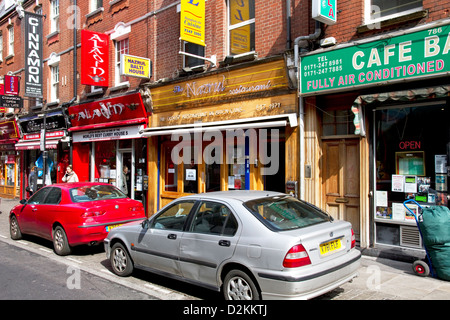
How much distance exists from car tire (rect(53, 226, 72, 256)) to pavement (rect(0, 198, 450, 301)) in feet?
1.34

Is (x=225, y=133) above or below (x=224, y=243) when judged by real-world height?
above

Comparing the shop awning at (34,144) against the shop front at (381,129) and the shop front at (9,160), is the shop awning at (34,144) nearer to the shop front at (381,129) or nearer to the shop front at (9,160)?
the shop front at (9,160)

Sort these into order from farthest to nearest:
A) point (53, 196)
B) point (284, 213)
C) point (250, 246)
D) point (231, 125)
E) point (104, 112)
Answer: point (104, 112), point (231, 125), point (53, 196), point (284, 213), point (250, 246)

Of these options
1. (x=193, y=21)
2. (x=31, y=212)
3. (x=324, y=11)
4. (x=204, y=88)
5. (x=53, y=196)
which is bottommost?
(x=31, y=212)

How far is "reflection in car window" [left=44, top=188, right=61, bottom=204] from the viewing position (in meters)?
8.58

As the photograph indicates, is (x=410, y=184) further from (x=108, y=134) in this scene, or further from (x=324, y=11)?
(x=108, y=134)

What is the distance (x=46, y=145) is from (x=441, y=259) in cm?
1665

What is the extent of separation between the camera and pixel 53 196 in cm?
877

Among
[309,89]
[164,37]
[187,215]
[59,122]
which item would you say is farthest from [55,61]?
Answer: [187,215]

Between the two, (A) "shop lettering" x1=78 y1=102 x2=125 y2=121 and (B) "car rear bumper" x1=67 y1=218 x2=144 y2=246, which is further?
(A) "shop lettering" x1=78 y1=102 x2=125 y2=121

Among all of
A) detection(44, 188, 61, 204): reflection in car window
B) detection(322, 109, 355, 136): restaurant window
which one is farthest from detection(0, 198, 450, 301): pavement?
detection(322, 109, 355, 136): restaurant window

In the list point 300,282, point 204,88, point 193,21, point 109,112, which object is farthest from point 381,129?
point 109,112

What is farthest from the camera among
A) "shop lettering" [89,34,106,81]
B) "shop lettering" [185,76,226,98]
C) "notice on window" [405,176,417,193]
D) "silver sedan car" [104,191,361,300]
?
"shop lettering" [89,34,106,81]

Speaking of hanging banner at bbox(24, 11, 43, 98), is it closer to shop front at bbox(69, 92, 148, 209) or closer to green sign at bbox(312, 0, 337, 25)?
shop front at bbox(69, 92, 148, 209)
